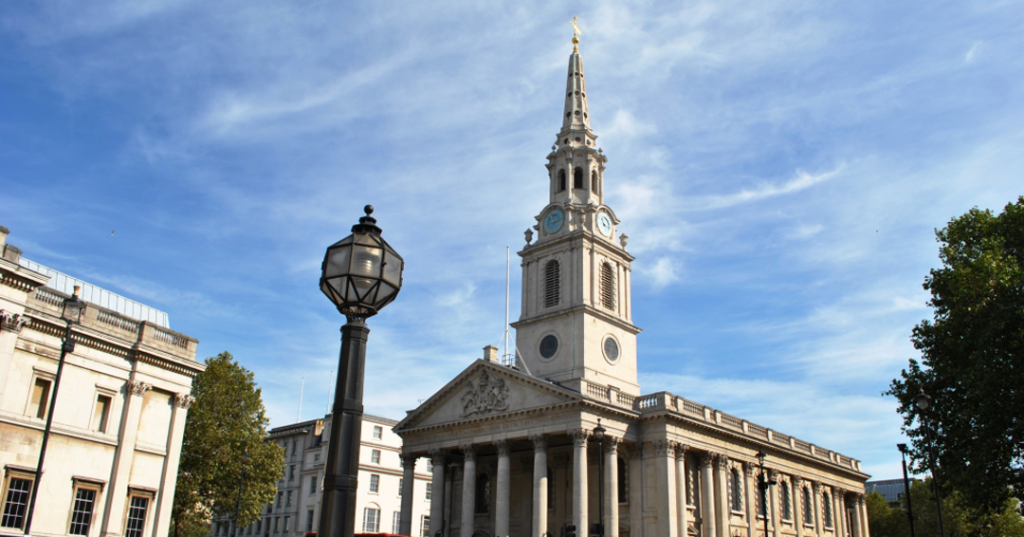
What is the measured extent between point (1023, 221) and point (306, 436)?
202 feet

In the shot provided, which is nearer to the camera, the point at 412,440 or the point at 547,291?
the point at 412,440

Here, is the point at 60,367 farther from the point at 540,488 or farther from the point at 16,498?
the point at 540,488

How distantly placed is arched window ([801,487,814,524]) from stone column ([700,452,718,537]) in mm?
14149

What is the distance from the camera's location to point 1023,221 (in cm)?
3222

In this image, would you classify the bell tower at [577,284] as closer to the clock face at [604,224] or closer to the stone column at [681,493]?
the clock face at [604,224]

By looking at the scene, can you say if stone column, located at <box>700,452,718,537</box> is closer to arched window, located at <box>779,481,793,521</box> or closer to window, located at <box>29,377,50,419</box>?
arched window, located at <box>779,481,793,521</box>

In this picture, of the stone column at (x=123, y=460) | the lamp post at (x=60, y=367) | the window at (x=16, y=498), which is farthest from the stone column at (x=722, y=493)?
the window at (x=16, y=498)

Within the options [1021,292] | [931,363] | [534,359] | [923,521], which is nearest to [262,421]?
[534,359]

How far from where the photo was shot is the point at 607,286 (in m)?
54.9

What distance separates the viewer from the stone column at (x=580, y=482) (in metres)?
39.9

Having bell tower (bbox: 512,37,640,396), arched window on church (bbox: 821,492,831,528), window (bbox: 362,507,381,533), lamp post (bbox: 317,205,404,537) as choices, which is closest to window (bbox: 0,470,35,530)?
lamp post (bbox: 317,205,404,537)

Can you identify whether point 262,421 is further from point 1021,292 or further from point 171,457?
point 1021,292

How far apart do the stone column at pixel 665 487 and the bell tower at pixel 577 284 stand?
6.79 meters

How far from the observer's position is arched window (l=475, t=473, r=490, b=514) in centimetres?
5031
